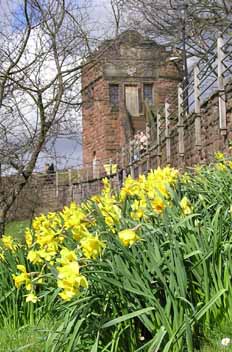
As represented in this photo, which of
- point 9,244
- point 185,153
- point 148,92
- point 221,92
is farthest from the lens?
point 148,92

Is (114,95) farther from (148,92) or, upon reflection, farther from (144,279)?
(144,279)

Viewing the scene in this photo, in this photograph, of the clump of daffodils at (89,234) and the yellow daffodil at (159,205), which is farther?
the yellow daffodil at (159,205)

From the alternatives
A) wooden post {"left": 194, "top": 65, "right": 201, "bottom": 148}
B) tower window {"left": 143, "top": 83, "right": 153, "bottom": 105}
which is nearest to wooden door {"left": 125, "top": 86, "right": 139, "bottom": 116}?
tower window {"left": 143, "top": 83, "right": 153, "bottom": 105}

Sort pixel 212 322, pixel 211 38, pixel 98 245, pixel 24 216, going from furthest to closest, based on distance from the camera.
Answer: pixel 211 38, pixel 24 216, pixel 212 322, pixel 98 245

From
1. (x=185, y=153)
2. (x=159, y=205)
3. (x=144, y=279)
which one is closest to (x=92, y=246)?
(x=144, y=279)

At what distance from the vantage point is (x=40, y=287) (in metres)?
4.36

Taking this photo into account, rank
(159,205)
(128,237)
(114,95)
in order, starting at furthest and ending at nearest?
(114,95), (159,205), (128,237)

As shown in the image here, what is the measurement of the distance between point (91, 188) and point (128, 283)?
1963 cm

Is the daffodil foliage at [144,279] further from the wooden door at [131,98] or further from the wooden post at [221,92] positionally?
the wooden door at [131,98]

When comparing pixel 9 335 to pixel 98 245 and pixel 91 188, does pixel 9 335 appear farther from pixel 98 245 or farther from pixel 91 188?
pixel 91 188

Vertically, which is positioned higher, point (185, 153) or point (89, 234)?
point (185, 153)

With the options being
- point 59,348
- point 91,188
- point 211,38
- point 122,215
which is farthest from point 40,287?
point 91,188

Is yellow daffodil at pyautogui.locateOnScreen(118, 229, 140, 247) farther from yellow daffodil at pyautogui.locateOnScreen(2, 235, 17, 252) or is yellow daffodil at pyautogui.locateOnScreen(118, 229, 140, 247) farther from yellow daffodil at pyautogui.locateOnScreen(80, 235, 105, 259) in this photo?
yellow daffodil at pyautogui.locateOnScreen(2, 235, 17, 252)

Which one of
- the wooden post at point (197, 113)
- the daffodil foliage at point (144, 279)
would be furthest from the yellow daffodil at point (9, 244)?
the wooden post at point (197, 113)
